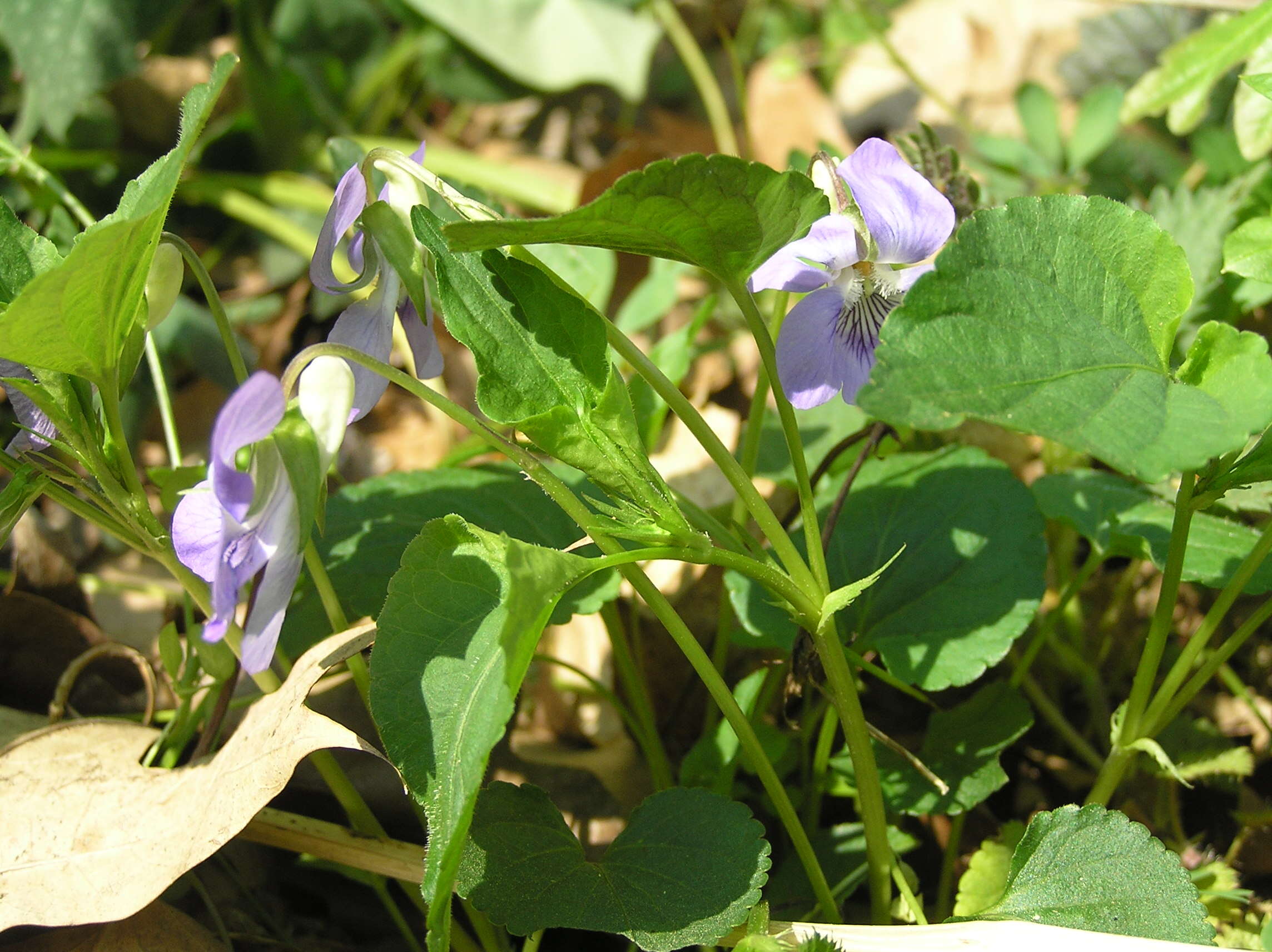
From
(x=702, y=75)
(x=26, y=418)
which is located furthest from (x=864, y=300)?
(x=702, y=75)

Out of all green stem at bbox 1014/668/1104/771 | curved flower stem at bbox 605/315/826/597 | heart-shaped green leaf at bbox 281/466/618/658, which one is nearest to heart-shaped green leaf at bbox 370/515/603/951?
curved flower stem at bbox 605/315/826/597

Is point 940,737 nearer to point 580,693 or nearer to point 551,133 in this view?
point 580,693

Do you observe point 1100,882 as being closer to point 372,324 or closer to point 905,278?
point 905,278

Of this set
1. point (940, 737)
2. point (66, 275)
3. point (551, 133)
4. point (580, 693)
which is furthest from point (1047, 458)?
point (551, 133)

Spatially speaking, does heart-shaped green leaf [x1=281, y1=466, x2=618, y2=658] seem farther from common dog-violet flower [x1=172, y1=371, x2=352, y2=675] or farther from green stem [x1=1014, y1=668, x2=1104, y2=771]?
green stem [x1=1014, y1=668, x2=1104, y2=771]

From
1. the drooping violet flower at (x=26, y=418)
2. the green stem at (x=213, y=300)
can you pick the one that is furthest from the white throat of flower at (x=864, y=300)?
the drooping violet flower at (x=26, y=418)

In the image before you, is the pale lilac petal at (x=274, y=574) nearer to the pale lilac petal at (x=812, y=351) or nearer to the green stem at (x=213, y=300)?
the green stem at (x=213, y=300)
